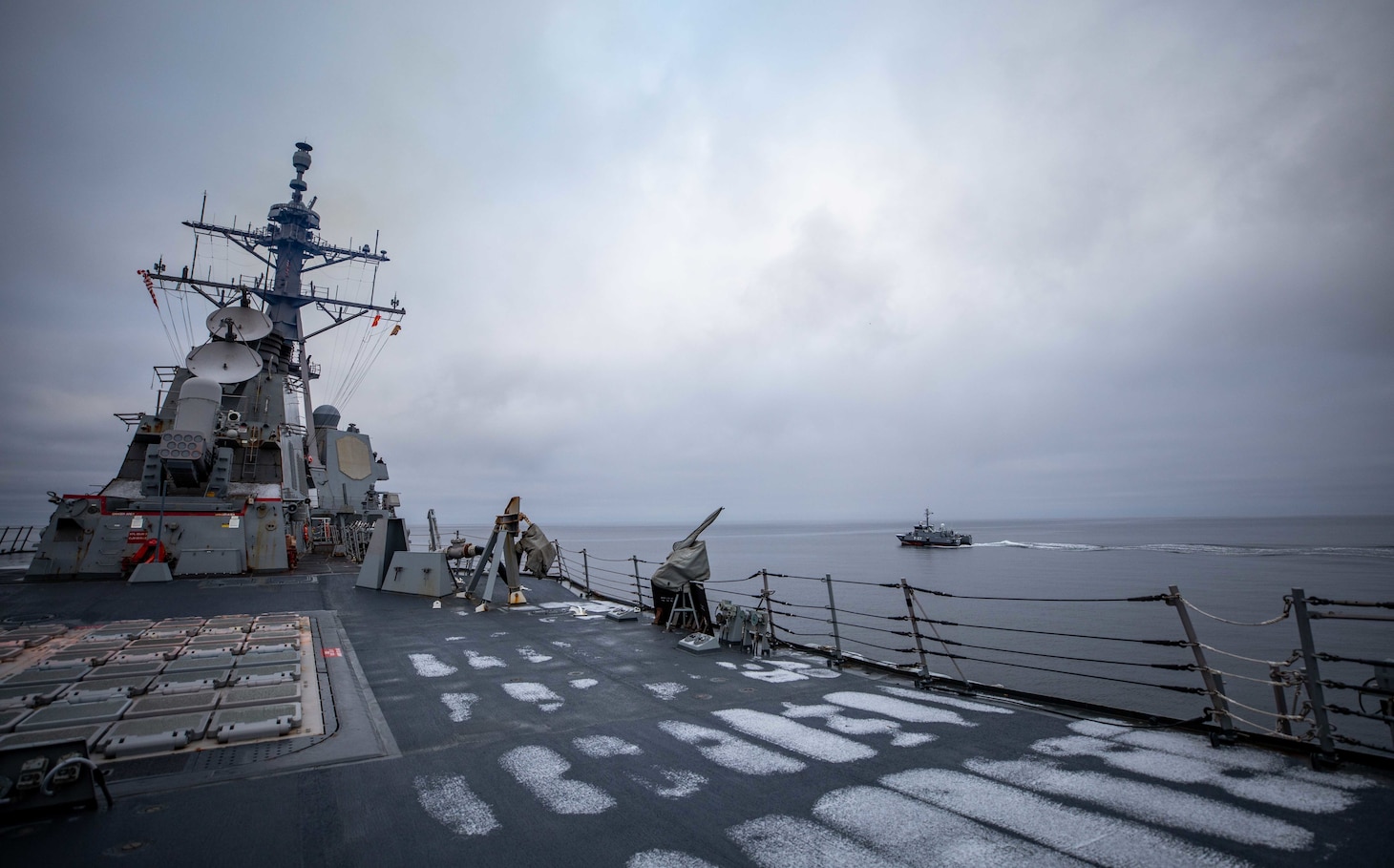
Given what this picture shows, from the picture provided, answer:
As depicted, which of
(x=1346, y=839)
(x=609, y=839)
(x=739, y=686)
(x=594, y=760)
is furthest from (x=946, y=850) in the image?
(x=739, y=686)

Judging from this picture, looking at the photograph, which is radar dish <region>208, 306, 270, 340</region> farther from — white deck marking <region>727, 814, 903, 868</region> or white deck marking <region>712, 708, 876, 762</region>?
white deck marking <region>727, 814, 903, 868</region>

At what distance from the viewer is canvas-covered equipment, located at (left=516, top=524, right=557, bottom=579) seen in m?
10.8

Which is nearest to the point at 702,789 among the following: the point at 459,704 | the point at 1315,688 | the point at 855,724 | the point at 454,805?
the point at 454,805

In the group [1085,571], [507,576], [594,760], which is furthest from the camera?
[1085,571]

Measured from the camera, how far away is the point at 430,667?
21.6 feet

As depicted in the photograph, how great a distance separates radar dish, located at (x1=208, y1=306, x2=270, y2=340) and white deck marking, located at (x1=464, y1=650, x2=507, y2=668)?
632 inches

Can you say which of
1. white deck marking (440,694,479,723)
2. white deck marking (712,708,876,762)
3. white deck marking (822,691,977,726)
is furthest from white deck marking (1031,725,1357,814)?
white deck marking (440,694,479,723)

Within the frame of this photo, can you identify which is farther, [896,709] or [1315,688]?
[896,709]

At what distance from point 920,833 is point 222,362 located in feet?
68.7

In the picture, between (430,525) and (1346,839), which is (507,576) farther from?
(1346,839)

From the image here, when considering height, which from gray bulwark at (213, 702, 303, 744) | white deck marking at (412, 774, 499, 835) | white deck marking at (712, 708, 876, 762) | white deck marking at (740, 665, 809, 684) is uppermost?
gray bulwark at (213, 702, 303, 744)

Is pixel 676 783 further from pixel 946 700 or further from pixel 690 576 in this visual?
pixel 690 576

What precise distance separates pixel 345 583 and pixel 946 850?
1339 centimetres

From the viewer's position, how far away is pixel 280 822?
10.2 feet
